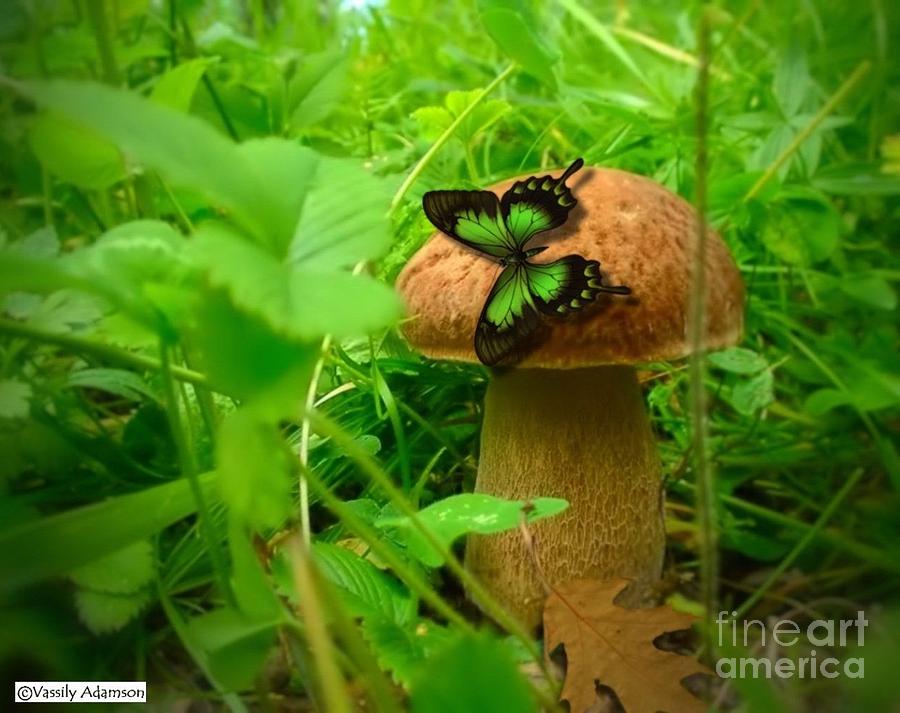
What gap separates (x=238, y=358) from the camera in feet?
1.36

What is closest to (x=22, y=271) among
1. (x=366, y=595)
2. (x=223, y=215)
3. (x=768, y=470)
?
(x=366, y=595)

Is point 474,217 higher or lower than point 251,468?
higher

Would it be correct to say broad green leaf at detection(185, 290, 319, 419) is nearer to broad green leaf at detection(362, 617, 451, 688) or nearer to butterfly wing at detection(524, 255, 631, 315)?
broad green leaf at detection(362, 617, 451, 688)

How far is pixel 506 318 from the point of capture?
80cm

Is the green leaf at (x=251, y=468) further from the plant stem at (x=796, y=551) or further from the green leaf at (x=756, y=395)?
the green leaf at (x=756, y=395)

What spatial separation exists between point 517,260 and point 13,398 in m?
0.52

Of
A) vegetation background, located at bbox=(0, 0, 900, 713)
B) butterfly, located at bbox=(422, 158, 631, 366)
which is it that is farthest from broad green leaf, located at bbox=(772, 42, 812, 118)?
butterfly, located at bbox=(422, 158, 631, 366)

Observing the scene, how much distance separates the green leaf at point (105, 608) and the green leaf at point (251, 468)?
245 millimetres

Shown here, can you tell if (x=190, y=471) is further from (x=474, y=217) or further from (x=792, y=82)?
(x=792, y=82)

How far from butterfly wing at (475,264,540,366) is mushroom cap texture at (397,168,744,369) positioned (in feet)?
0.05

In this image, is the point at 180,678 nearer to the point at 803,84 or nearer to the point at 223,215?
the point at 223,215

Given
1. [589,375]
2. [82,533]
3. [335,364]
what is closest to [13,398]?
[82,533]

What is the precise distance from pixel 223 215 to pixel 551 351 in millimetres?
719

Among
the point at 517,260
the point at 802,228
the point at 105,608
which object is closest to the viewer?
the point at 105,608
